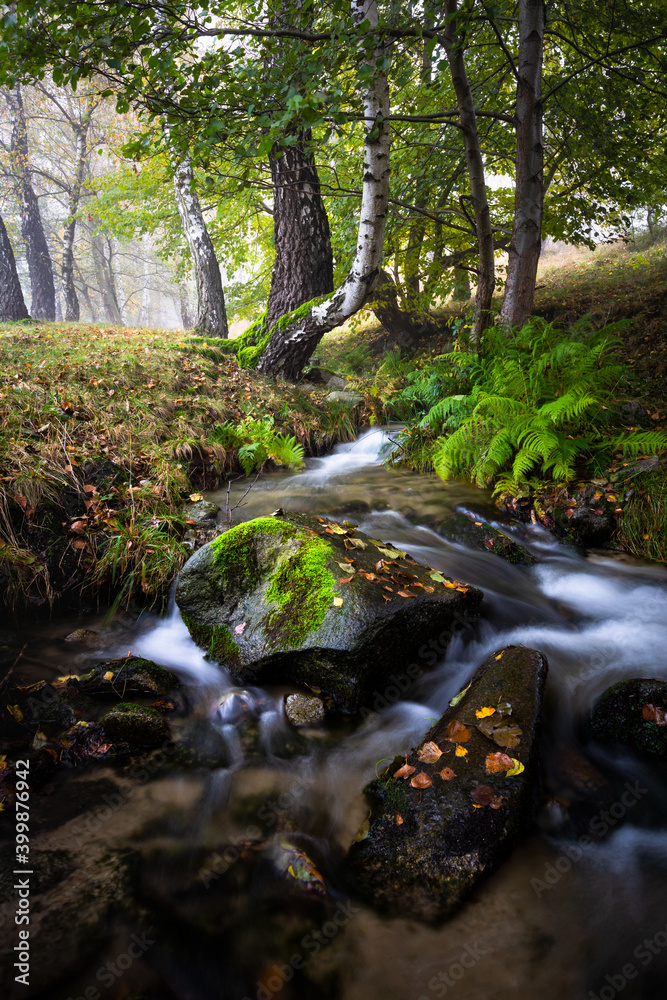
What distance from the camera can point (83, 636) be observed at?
3684mm

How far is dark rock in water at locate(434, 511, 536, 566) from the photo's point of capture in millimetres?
4648

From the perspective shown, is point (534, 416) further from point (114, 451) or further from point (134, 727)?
point (134, 727)

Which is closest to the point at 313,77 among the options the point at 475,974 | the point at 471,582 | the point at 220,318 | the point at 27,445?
the point at 27,445

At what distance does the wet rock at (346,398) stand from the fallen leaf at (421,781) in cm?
691

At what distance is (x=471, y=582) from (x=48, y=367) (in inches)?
225

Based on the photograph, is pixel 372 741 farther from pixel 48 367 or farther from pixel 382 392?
pixel 382 392

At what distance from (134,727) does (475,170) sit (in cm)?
704

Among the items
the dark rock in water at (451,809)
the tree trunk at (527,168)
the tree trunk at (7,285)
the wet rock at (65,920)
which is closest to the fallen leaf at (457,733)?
the dark rock in water at (451,809)

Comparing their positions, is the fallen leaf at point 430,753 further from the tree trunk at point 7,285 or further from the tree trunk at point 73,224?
the tree trunk at point 73,224

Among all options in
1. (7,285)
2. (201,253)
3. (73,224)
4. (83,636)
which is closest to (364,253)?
(201,253)

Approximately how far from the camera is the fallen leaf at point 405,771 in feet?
8.23

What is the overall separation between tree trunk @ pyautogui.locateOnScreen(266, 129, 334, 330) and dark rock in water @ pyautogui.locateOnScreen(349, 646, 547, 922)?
25.7 feet

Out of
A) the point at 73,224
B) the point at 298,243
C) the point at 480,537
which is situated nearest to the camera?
the point at 480,537

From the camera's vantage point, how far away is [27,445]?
14.6 ft
